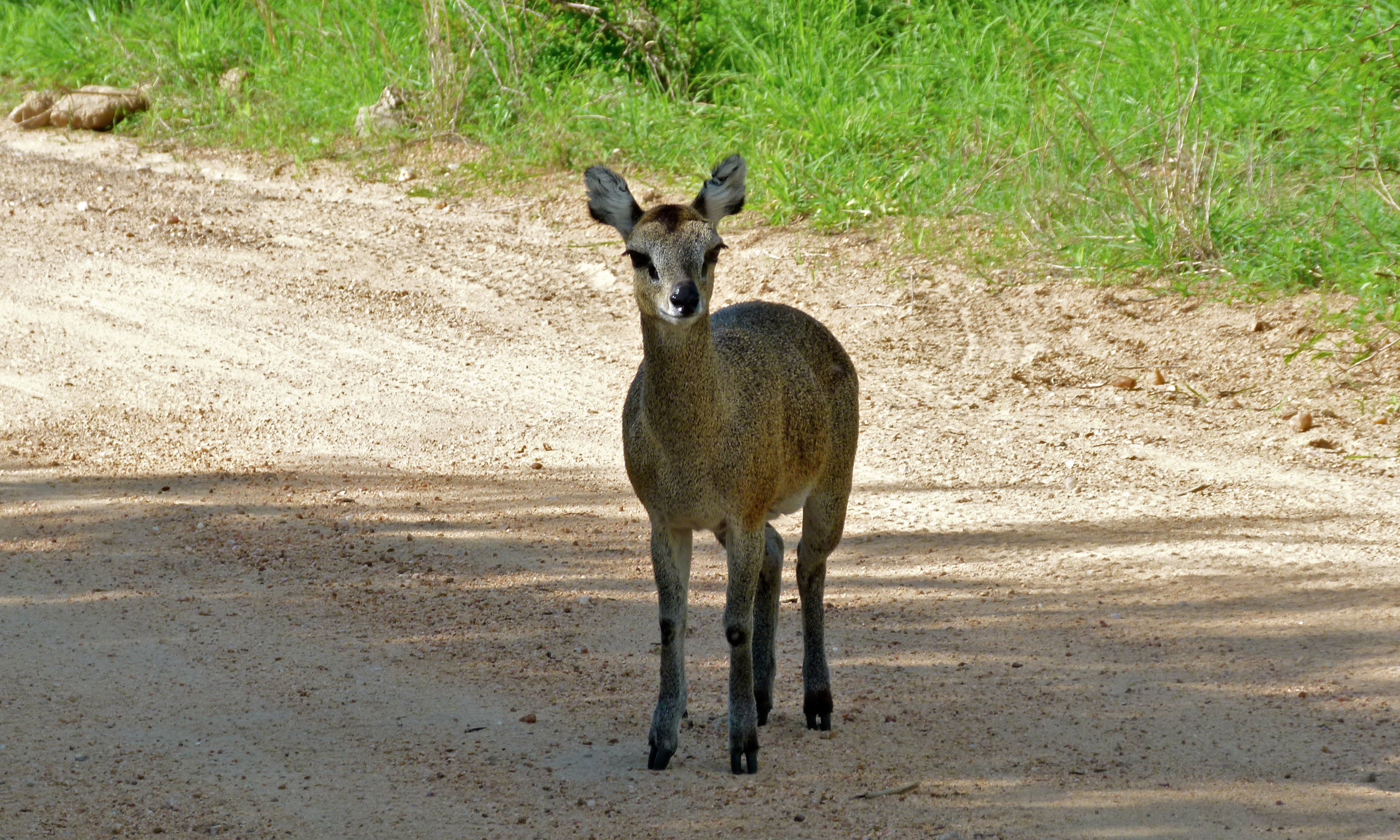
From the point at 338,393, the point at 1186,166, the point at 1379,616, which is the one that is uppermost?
the point at 1186,166

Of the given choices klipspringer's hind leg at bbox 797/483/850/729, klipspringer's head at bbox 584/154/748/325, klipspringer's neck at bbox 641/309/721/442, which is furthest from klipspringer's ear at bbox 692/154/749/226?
klipspringer's hind leg at bbox 797/483/850/729

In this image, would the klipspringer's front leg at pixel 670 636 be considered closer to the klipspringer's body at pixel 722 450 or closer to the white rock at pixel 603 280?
the klipspringer's body at pixel 722 450

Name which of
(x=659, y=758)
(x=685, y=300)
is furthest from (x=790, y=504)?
(x=685, y=300)

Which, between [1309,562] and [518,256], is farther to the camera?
[518,256]

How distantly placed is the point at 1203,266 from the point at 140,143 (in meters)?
9.36

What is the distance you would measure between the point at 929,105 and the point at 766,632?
7.08 m

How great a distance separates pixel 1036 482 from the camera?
24.7ft

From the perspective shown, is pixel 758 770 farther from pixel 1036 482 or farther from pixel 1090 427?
pixel 1090 427

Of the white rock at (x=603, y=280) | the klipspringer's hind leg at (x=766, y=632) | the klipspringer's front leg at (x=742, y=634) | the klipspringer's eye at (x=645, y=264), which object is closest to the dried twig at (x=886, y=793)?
the klipspringer's front leg at (x=742, y=634)

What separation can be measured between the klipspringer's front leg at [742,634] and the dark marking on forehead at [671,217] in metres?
0.94

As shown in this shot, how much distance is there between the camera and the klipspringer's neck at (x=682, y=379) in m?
4.55

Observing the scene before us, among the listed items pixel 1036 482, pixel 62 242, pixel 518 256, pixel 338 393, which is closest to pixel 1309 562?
pixel 1036 482

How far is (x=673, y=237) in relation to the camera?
175 inches

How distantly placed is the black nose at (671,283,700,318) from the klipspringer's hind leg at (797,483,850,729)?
1.14 meters
